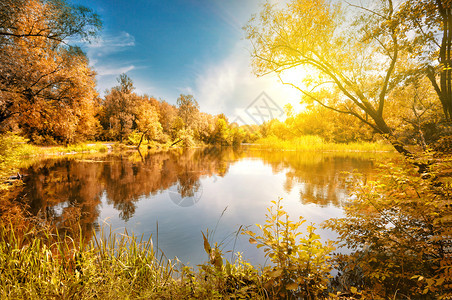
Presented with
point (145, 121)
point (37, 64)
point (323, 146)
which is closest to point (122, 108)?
point (145, 121)

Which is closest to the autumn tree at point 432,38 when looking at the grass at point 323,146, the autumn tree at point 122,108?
the grass at point 323,146

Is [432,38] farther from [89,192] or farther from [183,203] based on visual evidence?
[89,192]

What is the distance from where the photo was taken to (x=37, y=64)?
7.88 meters

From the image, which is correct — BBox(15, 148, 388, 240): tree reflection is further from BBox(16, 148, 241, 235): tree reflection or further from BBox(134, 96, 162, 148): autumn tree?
BBox(134, 96, 162, 148): autumn tree

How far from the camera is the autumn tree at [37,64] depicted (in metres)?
6.61

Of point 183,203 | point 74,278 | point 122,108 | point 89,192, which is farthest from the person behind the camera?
point 122,108

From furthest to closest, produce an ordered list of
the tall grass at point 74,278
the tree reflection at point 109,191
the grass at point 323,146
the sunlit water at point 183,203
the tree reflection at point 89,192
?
the grass at point 323,146
the tree reflection at point 109,191
the tree reflection at point 89,192
the sunlit water at point 183,203
the tall grass at point 74,278

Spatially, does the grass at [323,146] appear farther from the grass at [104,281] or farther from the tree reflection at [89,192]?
the grass at [104,281]

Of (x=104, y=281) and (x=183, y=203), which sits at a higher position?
(x=104, y=281)

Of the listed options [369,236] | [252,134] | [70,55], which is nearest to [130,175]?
[70,55]

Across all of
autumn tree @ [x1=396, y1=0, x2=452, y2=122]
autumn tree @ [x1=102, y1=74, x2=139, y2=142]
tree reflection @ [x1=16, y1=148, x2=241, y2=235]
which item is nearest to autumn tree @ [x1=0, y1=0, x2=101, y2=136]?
tree reflection @ [x1=16, y1=148, x2=241, y2=235]

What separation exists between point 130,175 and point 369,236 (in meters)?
11.3

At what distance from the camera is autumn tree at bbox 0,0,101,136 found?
6605mm

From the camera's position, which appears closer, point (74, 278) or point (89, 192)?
point (74, 278)
